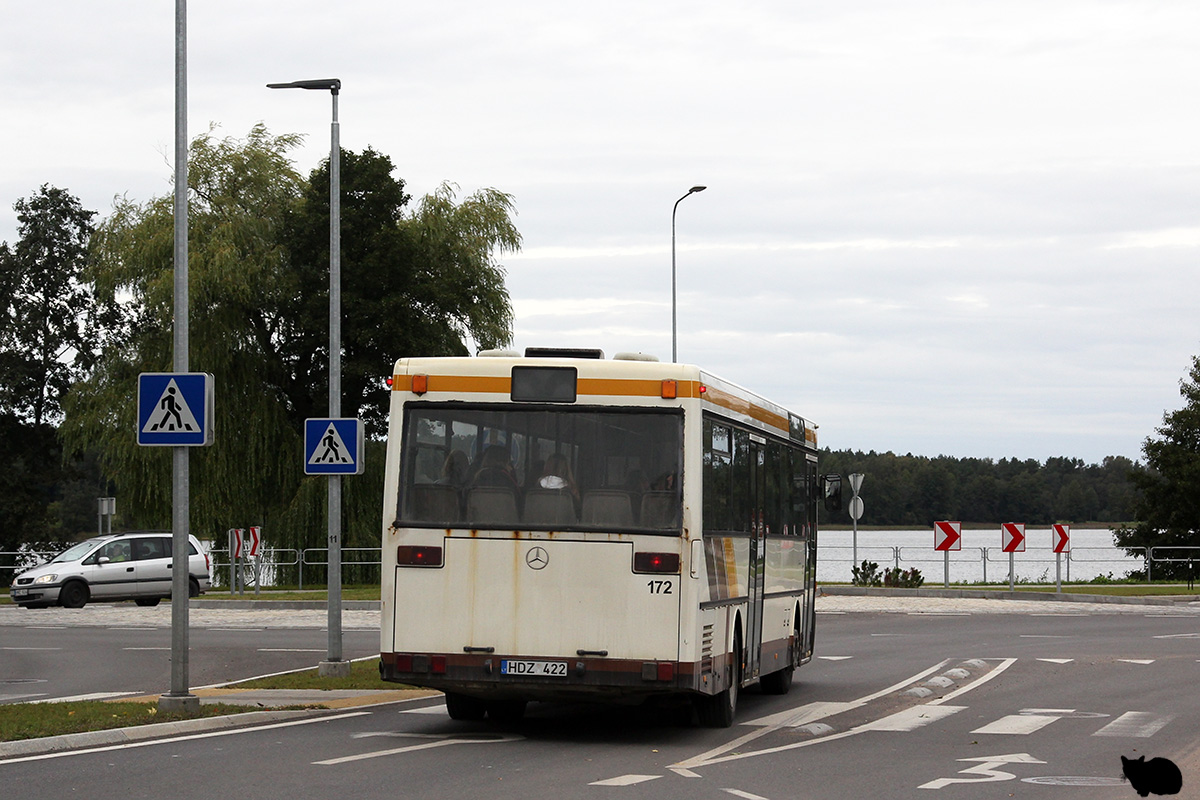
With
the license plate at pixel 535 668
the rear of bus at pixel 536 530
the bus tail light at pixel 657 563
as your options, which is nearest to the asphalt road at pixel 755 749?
the license plate at pixel 535 668

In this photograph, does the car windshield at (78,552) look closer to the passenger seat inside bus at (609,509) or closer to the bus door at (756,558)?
the bus door at (756,558)

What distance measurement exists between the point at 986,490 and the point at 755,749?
76630 mm

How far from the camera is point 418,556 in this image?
42.8 feet

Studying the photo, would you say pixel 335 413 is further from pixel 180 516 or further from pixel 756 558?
pixel 756 558

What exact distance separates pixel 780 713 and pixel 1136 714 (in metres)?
3.18

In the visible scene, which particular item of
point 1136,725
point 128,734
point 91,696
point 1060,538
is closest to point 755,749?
point 1136,725

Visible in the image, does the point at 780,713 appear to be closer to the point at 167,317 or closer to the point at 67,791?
the point at 67,791

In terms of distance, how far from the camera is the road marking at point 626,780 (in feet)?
34.7

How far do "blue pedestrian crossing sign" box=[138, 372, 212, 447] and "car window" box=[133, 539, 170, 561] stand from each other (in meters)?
25.9

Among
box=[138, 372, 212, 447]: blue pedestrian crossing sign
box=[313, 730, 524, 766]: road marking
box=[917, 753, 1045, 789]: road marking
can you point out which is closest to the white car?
box=[138, 372, 212, 447]: blue pedestrian crossing sign

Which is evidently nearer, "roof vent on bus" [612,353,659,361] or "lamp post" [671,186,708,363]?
A: "roof vent on bus" [612,353,659,361]

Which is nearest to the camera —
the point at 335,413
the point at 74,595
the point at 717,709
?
the point at 717,709

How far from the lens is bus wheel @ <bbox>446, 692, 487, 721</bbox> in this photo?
1434 centimetres

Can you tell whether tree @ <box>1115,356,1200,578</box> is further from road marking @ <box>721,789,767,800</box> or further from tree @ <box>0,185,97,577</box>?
road marking @ <box>721,789,767,800</box>
